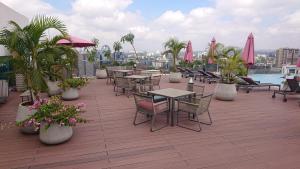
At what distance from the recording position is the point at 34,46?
3447 mm

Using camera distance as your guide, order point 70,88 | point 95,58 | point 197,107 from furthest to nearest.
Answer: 1. point 95,58
2. point 70,88
3. point 197,107

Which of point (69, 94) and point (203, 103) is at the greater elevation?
point (203, 103)

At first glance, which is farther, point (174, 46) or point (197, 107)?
point (174, 46)

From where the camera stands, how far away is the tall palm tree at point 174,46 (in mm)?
10859

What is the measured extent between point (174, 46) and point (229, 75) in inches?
184

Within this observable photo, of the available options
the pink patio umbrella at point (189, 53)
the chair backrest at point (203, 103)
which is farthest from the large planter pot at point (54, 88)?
the pink patio umbrella at point (189, 53)

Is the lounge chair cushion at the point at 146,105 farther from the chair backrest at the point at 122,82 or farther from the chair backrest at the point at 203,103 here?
the chair backrest at the point at 122,82

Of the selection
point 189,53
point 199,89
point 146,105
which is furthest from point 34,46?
point 189,53

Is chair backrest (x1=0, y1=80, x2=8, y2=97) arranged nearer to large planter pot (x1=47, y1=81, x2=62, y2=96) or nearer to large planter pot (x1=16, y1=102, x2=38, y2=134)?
large planter pot (x1=47, y1=81, x2=62, y2=96)

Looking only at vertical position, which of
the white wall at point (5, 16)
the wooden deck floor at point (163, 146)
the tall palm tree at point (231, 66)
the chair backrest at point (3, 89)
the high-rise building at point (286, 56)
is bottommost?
the wooden deck floor at point (163, 146)

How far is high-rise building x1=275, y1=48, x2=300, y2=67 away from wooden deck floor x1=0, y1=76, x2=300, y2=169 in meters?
7.11

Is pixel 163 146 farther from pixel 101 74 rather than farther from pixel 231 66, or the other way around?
pixel 101 74

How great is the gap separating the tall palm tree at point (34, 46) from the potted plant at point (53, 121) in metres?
0.46

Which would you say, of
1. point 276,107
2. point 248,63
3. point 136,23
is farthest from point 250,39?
point 136,23
